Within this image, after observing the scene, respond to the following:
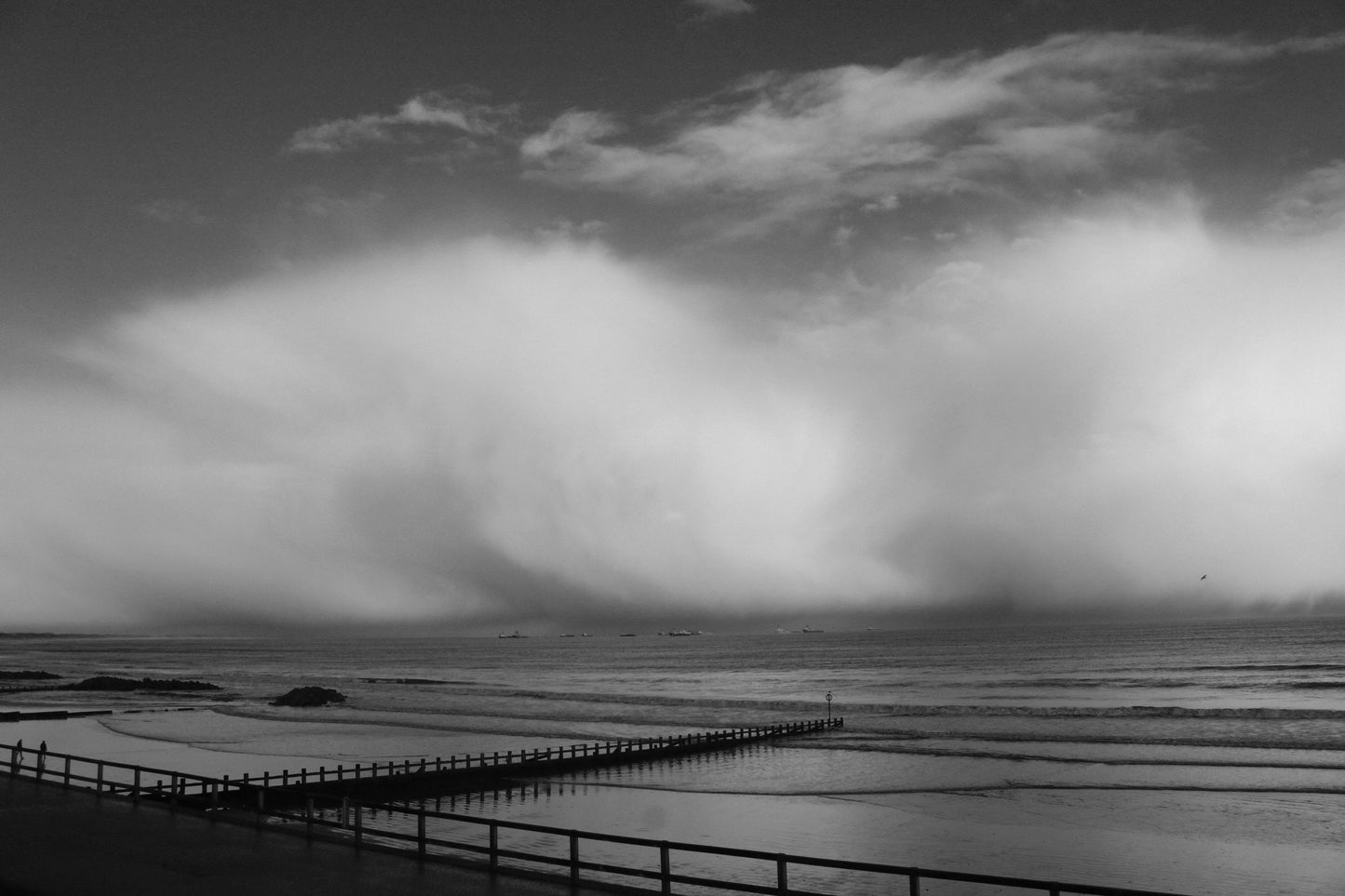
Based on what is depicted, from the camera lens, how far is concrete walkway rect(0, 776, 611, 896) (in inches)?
556

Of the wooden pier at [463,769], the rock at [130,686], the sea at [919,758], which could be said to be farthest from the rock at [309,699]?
the wooden pier at [463,769]

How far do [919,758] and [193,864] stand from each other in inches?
1654

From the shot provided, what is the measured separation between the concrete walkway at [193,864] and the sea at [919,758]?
11427 mm

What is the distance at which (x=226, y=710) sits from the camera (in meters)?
86.3

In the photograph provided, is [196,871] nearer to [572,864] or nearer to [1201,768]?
[572,864]

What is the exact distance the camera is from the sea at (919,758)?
2828cm

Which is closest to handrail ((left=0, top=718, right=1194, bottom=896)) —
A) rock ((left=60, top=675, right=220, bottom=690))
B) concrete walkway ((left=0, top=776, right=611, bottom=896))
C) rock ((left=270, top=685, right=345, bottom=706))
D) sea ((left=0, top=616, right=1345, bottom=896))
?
concrete walkway ((left=0, top=776, right=611, bottom=896))

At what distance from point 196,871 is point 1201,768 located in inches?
1761

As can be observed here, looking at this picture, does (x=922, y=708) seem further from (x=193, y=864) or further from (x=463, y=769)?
(x=193, y=864)

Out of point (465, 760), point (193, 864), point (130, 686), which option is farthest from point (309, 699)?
point (193, 864)

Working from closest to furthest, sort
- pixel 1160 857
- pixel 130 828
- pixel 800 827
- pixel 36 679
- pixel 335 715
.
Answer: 1. pixel 130 828
2. pixel 1160 857
3. pixel 800 827
4. pixel 335 715
5. pixel 36 679

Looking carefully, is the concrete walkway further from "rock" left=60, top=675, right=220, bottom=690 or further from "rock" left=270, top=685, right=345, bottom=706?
"rock" left=60, top=675, right=220, bottom=690

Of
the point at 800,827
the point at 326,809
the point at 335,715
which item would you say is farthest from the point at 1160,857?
the point at 335,715

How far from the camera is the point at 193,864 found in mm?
16031
